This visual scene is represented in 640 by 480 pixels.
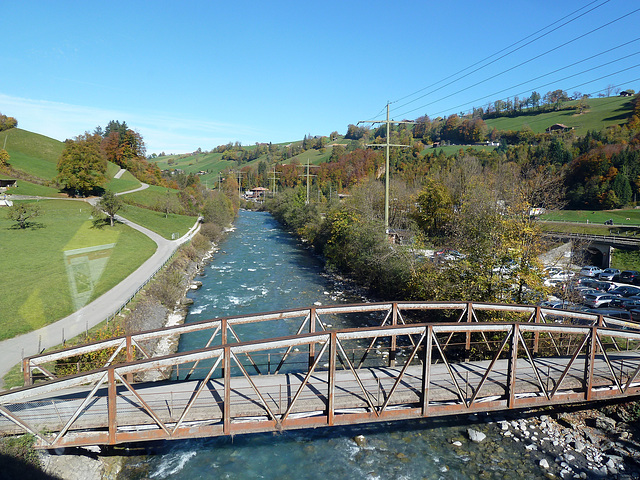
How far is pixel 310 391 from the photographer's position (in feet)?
41.0

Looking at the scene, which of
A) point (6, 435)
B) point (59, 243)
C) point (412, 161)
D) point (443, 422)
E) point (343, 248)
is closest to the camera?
point (6, 435)

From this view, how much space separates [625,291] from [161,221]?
56435 mm

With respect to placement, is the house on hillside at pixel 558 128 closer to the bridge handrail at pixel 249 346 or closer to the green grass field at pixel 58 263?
the green grass field at pixel 58 263

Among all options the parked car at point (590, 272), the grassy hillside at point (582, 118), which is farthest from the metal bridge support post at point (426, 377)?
the grassy hillside at point (582, 118)

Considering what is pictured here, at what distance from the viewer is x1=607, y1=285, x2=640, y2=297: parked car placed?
102 ft

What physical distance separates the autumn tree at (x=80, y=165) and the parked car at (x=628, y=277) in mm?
69565

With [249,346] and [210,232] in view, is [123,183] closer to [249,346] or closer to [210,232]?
[210,232]

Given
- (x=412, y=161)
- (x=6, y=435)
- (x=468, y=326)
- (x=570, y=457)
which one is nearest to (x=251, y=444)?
(x=6, y=435)

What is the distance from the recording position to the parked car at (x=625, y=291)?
30953 mm

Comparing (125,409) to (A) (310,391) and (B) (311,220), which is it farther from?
(B) (311,220)

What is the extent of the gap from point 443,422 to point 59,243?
36.2 m

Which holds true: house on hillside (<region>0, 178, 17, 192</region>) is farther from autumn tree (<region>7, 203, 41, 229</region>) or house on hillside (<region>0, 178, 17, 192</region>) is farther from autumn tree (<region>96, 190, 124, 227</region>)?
autumn tree (<region>96, 190, 124, 227</region>)

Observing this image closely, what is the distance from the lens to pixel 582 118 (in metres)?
121

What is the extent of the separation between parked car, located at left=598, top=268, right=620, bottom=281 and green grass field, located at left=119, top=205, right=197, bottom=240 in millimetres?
46234
